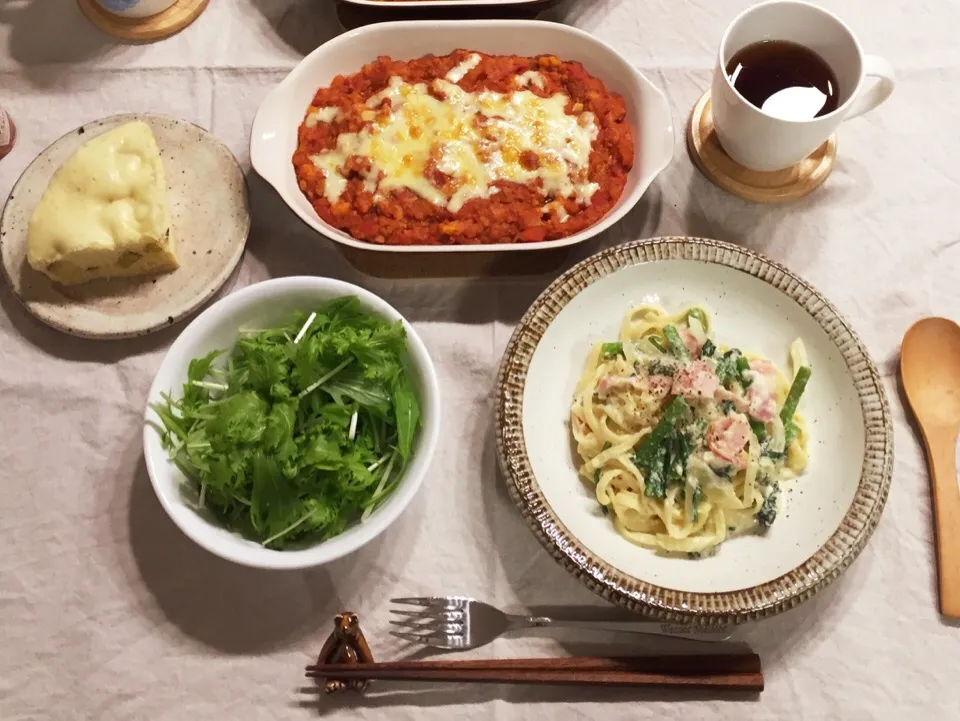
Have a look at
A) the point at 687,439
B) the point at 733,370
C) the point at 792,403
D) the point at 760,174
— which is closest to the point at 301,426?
the point at 687,439

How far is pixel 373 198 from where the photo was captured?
178cm

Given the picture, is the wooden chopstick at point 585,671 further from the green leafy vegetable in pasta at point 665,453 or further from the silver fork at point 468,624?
the green leafy vegetable in pasta at point 665,453

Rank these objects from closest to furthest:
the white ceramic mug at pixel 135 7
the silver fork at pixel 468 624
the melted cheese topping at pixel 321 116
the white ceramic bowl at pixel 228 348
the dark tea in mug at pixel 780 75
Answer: the white ceramic bowl at pixel 228 348, the silver fork at pixel 468 624, the dark tea in mug at pixel 780 75, the melted cheese topping at pixel 321 116, the white ceramic mug at pixel 135 7

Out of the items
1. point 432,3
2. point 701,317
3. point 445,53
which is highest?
point 432,3

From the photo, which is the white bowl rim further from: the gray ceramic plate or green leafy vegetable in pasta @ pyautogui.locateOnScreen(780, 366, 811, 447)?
green leafy vegetable in pasta @ pyautogui.locateOnScreen(780, 366, 811, 447)

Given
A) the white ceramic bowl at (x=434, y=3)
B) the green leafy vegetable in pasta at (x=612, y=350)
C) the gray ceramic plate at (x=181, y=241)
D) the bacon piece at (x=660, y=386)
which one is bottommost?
the bacon piece at (x=660, y=386)

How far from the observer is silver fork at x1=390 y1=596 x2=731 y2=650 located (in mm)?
1514

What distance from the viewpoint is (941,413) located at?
1.68 m

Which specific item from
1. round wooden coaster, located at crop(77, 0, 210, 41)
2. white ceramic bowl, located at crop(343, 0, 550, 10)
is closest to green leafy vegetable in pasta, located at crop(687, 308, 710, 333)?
white ceramic bowl, located at crop(343, 0, 550, 10)

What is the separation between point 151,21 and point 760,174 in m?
1.69

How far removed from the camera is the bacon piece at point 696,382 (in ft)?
4.97

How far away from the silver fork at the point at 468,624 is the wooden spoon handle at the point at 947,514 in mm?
481

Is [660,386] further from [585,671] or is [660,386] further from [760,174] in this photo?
[760,174]

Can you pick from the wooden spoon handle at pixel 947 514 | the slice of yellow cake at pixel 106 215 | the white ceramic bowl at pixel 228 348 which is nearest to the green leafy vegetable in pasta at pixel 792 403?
the wooden spoon handle at pixel 947 514
